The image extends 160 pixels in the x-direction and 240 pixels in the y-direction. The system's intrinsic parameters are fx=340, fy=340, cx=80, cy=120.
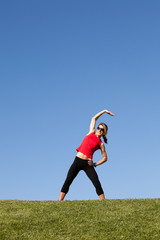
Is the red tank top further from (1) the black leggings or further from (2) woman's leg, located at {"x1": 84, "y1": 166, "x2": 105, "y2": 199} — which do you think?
(2) woman's leg, located at {"x1": 84, "y1": 166, "x2": 105, "y2": 199}

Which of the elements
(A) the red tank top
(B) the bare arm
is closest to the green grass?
(A) the red tank top

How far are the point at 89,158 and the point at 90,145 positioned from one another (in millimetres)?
444

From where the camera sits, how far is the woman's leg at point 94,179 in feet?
36.4

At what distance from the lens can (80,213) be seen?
387 inches

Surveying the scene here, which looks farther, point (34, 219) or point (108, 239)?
point (34, 219)

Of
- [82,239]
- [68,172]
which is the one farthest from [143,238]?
[68,172]

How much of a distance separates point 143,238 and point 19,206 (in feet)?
14.5

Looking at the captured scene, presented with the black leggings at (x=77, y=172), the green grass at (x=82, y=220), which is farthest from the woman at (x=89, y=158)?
the green grass at (x=82, y=220)

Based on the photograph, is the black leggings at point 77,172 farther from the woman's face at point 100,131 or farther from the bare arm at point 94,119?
the bare arm at point 94,119

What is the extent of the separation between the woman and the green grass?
58 centimetres

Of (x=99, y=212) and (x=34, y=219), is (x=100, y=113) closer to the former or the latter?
(x=99, y=212)

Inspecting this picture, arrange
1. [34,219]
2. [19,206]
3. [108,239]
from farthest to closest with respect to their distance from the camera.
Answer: [19,206] < [34,219] < [108,239]

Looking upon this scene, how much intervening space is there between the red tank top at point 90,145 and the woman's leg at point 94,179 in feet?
1.43

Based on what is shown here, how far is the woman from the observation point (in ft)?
36.8
